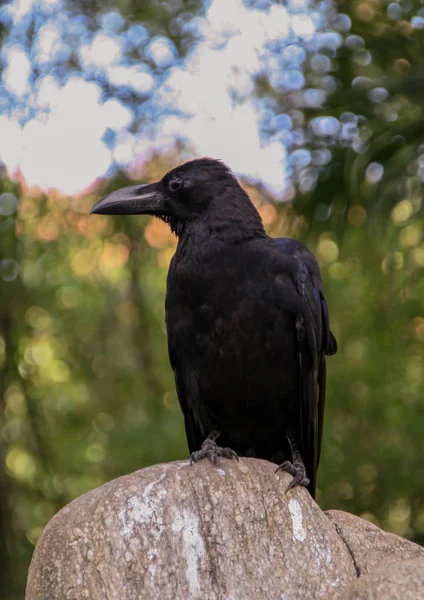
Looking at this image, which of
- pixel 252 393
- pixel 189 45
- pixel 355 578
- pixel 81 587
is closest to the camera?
pixel 81 587

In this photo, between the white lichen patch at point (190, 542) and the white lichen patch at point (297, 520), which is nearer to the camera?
the white lichen patch at point (190, 542)

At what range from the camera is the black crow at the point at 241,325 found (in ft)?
14.5

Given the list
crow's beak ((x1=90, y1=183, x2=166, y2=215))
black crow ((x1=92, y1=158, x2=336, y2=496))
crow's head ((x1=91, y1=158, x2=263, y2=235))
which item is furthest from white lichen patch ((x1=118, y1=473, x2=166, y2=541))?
crow's beak ((x1=90, y1=183, x2=166, y2=215))

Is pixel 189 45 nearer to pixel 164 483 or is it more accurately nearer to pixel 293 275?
pixel 293 275

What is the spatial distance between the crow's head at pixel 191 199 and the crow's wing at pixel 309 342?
299 millimetres

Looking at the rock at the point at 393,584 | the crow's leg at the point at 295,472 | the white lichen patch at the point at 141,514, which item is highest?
the white lichen patch at the point at 141,514

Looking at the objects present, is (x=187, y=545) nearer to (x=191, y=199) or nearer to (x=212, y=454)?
(x=212, y=454)

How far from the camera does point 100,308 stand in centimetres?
906

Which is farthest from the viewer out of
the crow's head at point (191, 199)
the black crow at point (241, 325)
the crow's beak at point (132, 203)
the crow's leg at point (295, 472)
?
the crow's beak at point (132, 203)

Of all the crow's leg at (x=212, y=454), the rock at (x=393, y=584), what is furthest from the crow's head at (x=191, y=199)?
the rock at (x=393, y=584)

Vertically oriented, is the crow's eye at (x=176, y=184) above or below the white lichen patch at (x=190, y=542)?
above

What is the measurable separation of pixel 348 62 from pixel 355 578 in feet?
13.4

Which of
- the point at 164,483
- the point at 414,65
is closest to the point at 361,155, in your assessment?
the point at 414,65

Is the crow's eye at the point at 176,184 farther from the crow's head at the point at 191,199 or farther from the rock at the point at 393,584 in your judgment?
the rock at the point at 393,584
